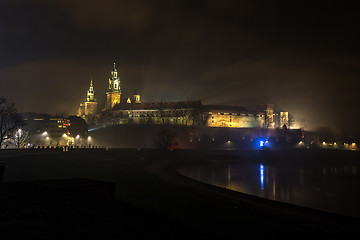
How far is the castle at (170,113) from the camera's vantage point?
120 meters

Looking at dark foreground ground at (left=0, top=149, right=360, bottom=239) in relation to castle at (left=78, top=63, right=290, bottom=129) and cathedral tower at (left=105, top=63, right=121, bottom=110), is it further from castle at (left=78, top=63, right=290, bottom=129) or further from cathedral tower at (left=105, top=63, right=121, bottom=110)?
cathedral tower at (left=105, top=63, right=121, bottom=110)

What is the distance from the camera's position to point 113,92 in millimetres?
131375

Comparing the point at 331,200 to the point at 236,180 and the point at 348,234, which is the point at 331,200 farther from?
the point at 348,234

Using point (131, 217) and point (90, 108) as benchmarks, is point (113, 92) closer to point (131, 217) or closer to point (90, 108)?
point (90, 108)

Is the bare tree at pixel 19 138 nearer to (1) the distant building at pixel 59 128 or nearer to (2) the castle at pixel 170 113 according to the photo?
(1) the distant building at pixel 59 128

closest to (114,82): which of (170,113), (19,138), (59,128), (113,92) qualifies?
(113,92)

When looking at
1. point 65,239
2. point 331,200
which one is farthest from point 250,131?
point 65,239

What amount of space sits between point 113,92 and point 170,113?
78.5 ft

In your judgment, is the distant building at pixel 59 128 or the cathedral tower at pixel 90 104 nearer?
the distant building at pixel 59 128

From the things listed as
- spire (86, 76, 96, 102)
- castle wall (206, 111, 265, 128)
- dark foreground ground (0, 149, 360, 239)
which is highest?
spire (86, 76, 96, 102)

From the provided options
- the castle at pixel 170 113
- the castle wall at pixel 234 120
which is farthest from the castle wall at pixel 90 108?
the castle wall at pixel 234 120

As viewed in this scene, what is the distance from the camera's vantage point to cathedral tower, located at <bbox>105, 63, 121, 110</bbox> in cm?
→ 13091

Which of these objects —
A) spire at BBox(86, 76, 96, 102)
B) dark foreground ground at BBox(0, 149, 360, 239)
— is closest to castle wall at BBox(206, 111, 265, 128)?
spire at BBox(86, 76, 96, 102)

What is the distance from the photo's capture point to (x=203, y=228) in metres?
9.61
